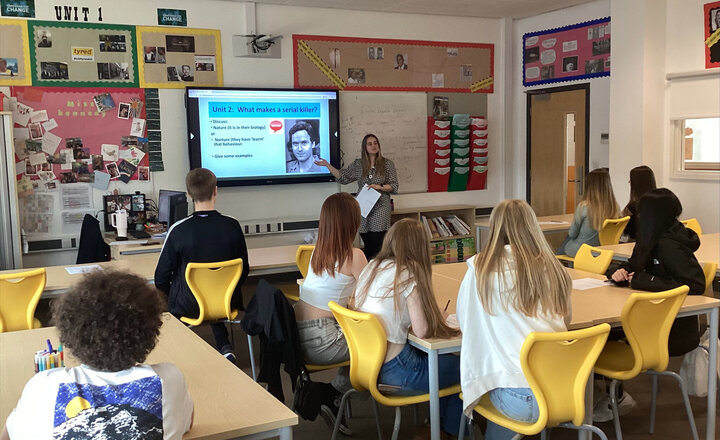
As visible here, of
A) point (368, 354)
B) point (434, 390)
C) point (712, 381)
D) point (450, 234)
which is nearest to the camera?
point (434, 390)

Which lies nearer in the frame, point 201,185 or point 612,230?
point 201,185

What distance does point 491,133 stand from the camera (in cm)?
866

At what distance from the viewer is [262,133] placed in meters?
7.16

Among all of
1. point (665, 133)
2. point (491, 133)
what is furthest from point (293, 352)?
point (491, 133)

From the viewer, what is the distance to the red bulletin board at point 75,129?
20.3 ft

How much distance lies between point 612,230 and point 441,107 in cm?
337

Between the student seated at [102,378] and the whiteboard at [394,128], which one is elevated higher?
the whiteboard at [394,128]

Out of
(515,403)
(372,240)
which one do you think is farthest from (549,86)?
(515,403)

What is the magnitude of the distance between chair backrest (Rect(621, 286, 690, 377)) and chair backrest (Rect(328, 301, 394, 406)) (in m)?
1.00

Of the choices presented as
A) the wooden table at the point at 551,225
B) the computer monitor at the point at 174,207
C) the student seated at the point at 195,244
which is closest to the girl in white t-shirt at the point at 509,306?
the student seated at the point at 195,244

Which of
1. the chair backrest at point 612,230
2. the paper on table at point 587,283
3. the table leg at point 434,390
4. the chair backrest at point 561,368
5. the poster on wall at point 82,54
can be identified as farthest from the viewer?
the poster on wall at point 82,54

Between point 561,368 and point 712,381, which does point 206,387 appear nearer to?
point 561,368

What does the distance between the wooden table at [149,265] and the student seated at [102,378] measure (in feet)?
8.19

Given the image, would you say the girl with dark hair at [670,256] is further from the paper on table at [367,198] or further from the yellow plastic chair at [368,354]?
the paper on table at [367,198]
